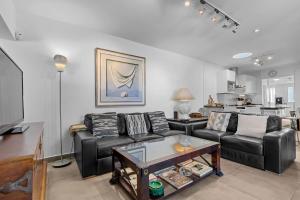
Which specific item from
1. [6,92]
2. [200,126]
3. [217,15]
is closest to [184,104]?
[200,126]

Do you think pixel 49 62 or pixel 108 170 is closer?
pixel 108 170

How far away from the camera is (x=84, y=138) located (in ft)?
6.74

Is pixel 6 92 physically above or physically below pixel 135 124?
above

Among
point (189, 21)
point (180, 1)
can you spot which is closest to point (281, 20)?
point (189, 21)

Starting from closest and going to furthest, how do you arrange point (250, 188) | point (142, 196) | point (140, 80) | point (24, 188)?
point (24, 188) → point (142, 196) → point (250, 188) → point (140, 80)

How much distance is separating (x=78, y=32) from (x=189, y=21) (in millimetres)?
2166

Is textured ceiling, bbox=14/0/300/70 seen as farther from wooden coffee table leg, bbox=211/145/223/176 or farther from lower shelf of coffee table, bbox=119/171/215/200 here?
lower shelf of coffee table, bbox=119/171/215/200

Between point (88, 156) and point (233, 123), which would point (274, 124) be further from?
point (88, 156)

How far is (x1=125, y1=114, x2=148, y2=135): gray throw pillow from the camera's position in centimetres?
295

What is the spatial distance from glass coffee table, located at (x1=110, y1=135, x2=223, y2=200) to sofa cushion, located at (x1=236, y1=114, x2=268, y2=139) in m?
1.06

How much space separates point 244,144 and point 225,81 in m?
3.68

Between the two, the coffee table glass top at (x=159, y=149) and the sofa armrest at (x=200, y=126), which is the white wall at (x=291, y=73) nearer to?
the sofa armrest at (x=200, y=126)

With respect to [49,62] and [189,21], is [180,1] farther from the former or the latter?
[49,62]

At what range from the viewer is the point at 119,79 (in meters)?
3.34
